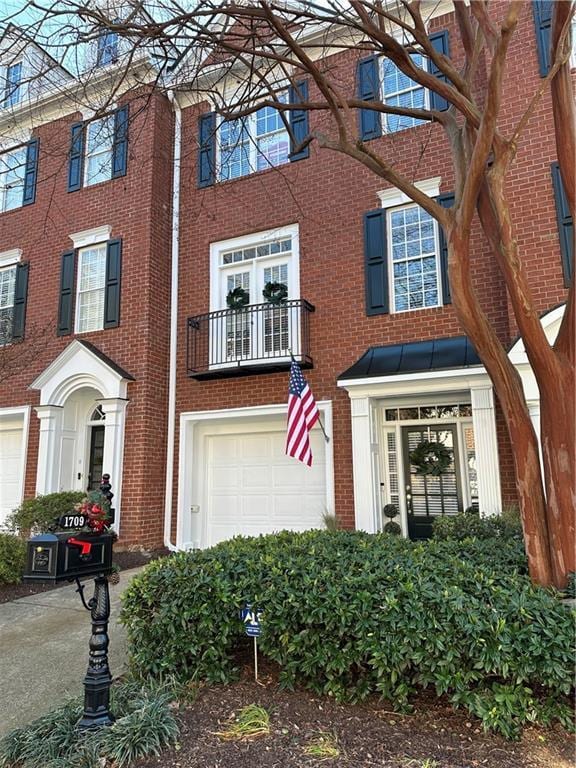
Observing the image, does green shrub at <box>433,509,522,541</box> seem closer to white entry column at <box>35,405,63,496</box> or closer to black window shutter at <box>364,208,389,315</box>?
black window shutter at <box>364,208,389,315</box>

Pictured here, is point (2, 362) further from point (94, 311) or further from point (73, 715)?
point (73, 715)

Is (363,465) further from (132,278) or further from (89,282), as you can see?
(89,282)

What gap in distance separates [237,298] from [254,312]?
574 millimetres

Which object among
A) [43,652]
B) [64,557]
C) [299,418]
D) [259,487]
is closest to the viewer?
[64,557]

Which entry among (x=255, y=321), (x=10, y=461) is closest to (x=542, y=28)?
(x=255, y=321)

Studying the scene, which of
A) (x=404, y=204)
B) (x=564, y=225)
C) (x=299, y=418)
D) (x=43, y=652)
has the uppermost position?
(x=404, y=204)

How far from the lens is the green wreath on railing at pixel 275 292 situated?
30.6 feet

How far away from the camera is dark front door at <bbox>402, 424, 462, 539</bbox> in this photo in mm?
8164

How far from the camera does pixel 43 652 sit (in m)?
4.81

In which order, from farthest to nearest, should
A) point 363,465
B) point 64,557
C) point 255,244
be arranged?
point 255,244 < point 363,465 < point 64,557

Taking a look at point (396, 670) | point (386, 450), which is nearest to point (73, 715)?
point (396, 670)

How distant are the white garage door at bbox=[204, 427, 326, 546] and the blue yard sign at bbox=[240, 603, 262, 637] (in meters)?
5.31

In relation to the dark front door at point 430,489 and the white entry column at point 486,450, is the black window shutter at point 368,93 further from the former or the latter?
the dark front door at point 430,489

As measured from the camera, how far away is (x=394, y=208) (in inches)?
348
